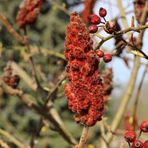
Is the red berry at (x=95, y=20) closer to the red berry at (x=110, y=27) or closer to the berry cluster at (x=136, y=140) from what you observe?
the red berry at (x=110, y=27)

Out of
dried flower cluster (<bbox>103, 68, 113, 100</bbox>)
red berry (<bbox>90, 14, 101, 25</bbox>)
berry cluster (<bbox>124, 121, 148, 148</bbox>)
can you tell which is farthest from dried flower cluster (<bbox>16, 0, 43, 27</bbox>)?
berry cluster (<bbox>124, 121, 148, 148</bbox>)

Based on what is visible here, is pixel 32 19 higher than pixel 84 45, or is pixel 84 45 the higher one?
pixel 84 45

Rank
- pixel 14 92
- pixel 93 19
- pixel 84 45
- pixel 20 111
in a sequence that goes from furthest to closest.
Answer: pixel 20 111, pixel 14 92, pixel 93 19, pixel 84 45

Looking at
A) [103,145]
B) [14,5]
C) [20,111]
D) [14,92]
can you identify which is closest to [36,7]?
[14,92]

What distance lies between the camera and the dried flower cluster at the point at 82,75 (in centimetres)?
112

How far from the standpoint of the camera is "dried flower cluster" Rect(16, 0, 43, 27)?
2230mm

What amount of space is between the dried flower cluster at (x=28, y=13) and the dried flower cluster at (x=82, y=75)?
3.62ft

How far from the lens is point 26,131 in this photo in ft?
49.2

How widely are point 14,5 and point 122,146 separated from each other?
53.3ft

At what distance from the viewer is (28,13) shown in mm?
2240

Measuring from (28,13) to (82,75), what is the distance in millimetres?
1148

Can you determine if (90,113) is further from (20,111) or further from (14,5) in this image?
(14,5)

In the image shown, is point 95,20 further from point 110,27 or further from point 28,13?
point 28,13

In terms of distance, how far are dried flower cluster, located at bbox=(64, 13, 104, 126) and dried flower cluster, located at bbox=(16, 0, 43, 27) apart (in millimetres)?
1103
